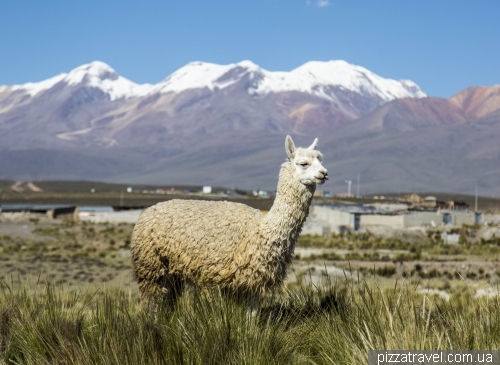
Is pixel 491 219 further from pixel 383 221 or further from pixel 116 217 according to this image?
pixel 116 217

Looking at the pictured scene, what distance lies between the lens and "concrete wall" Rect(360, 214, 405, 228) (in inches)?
1988

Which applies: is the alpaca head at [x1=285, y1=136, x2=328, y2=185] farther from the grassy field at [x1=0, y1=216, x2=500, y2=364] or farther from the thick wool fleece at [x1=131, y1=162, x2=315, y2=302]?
the grassy field at [x1=0, y1=216, x2=500, y2=364]

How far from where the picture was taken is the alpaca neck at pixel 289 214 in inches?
313

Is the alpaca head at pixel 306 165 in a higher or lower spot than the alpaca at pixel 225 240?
higher

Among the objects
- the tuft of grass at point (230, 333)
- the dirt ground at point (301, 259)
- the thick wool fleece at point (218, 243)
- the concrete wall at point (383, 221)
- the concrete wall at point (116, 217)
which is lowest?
the dirt ground at point (301, 259)

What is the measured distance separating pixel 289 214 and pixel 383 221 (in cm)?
4373

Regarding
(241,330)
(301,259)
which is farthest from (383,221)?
(241,330)

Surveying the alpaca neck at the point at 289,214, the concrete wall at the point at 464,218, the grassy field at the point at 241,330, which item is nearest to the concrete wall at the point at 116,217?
the concrete wall at the point at 464,218

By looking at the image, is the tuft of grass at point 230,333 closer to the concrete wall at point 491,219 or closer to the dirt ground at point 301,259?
the dirt ground at point 301,259

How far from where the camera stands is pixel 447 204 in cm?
9531

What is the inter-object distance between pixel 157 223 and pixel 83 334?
2.53m

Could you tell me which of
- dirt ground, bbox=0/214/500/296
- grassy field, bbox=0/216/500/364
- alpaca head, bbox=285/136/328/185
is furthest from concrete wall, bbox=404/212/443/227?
alpaca head, bbox=285/136/328/185

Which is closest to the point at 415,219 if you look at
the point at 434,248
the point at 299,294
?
the point at 434,248

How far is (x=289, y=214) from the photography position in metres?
7.97
